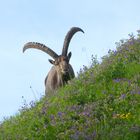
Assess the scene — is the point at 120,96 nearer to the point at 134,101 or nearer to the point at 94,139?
the point at 134,101

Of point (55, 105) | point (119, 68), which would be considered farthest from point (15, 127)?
point (119, 68)

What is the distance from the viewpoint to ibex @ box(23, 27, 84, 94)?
2342cm

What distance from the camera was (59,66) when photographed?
23938 mm

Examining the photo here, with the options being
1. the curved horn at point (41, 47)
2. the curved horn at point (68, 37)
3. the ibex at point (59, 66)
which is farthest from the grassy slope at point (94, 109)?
the curved horn at point (41, 47)

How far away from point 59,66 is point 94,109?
1038cm

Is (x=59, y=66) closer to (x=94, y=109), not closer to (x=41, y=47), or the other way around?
(x=41, y=47)

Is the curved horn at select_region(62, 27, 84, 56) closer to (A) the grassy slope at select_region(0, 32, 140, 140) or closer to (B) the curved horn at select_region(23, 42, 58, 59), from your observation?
(B) the curved horn at select_region(23, 42, 58, 59)

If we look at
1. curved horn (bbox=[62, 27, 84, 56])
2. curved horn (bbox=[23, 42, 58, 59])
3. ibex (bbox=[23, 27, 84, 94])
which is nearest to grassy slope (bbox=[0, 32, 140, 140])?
ibex (bbox=[23, 27, 84, 94])

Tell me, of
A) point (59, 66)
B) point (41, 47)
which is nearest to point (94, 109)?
point (59, 66)

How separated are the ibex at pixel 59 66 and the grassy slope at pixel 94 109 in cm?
475

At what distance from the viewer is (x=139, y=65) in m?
16.7

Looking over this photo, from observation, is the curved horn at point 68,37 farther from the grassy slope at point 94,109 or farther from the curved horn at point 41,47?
the grassy slope at point 94,109

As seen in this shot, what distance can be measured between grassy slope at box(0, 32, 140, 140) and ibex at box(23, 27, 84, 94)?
4.75 meters

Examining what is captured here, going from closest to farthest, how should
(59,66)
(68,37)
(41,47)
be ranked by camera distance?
(59,66) < (41,47) < (68,37)
